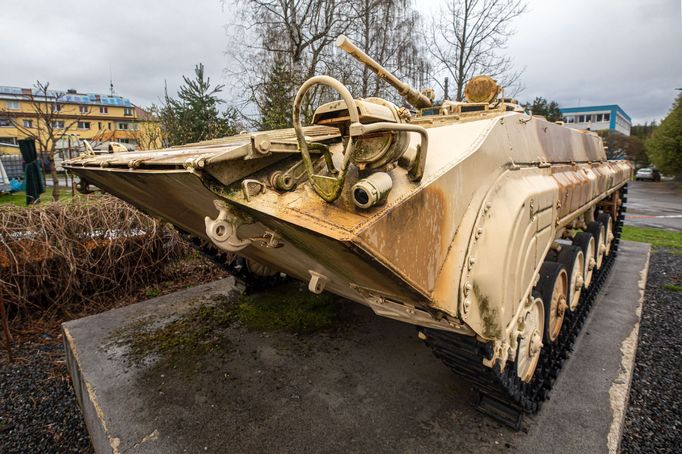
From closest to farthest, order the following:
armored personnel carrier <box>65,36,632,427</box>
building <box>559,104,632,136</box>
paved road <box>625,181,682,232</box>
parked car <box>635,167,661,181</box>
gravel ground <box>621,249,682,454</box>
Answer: armored personnel carrier <box>65,36,632,427</box> < gravel ground <box>621,249,682,454</box> < paved road <box>625,181,682,232</box> < parked car <box>635,167,661,181</box> < building <box>559,104,632,136</box>

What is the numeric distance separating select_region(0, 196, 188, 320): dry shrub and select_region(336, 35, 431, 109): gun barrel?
4.37 metres

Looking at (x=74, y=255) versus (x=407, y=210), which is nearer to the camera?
(x=407, y=210)

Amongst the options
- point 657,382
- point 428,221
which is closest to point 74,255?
point 428,221

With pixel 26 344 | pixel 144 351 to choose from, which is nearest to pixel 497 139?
pixel 144 351

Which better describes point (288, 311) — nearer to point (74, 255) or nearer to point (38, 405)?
point (38, 405)

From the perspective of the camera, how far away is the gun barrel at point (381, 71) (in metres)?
2.01

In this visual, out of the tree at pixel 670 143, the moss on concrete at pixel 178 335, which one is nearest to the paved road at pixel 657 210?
the tree at pixel 670 143

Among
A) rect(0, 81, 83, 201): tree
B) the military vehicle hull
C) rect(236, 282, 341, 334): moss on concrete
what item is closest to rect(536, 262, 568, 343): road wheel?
the military vehicle hull

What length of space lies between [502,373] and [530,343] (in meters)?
0.56

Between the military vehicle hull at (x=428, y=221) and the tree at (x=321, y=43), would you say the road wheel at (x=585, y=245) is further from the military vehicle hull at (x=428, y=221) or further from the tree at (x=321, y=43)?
the tree at (x=321, y=43)

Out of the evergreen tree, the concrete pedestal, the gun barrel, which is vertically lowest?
Result: the concrete pedestal

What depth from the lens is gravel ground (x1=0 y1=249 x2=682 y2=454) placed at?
2922 millimetres

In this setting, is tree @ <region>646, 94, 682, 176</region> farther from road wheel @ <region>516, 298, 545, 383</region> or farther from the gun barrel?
the gun barrel

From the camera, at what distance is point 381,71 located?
2312 millimetres
